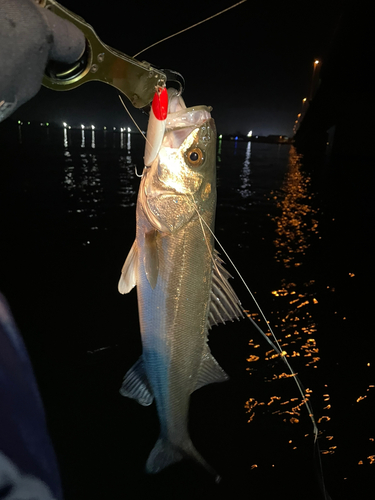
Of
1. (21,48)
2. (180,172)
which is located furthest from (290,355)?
(21,48)

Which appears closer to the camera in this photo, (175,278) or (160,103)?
(160,103)

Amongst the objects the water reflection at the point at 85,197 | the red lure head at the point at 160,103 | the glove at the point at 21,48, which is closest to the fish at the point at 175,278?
the red lure head at the point at 160,103

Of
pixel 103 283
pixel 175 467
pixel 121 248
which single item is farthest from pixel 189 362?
pixel 121 248

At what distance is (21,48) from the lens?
38.7 inches

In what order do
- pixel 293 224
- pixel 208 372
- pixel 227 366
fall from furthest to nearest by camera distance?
1. pixel 293 224
2. pixel 227 366
3. pixel 208 372

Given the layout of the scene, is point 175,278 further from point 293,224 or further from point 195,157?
point 293,224

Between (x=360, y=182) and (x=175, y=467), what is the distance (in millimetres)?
23779

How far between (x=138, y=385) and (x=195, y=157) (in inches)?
71.4

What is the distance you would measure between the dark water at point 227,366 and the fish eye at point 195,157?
9.45 ft

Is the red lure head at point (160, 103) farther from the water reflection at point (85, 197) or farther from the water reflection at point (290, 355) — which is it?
the water reflection at point (85, 197)

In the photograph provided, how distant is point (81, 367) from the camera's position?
4.11 m

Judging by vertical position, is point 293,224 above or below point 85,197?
below

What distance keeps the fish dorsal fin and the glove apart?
169 cm

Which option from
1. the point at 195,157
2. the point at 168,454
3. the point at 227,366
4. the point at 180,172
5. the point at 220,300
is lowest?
the point at 227,366
